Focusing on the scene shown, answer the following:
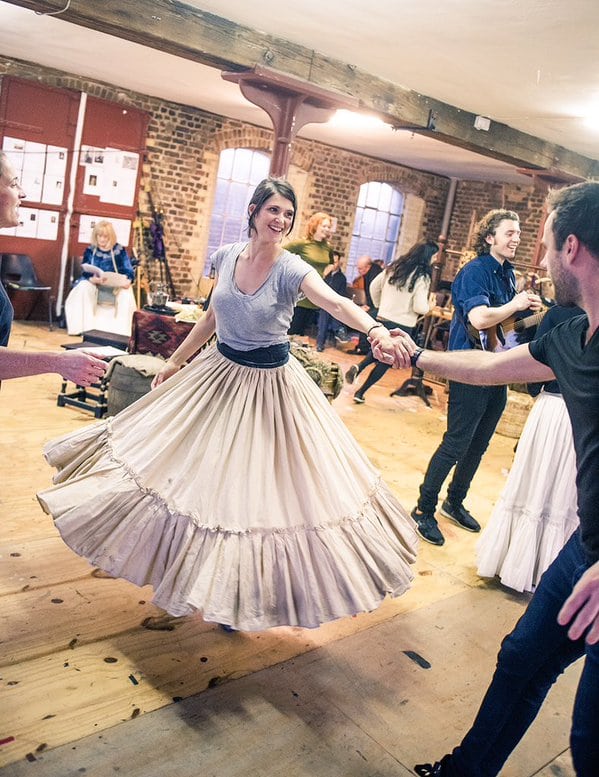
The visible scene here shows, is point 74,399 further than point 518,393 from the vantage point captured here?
No

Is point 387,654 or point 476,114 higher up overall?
point 476,114

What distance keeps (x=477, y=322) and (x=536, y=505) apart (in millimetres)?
933

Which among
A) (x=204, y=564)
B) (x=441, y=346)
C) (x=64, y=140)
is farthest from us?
(x=441, y=346)

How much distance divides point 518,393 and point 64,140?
20.4 feet

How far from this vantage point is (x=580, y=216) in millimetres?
1728

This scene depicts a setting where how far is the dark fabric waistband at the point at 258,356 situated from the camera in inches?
106

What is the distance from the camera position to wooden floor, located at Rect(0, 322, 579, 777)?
214 centimetres

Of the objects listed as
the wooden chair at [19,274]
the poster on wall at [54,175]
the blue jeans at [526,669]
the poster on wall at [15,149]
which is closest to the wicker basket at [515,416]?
the wooden chair at [19,274]

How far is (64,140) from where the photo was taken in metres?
9.12

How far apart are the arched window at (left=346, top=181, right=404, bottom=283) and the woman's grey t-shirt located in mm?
10640

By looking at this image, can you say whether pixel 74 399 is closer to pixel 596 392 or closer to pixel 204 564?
pixel 204 564

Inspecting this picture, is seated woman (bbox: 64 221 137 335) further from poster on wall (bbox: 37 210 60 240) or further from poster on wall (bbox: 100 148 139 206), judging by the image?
poster on wall (bbox: 100 148 139 206)

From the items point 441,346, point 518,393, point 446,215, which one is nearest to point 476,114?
point 518,393

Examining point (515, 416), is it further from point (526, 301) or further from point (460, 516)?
point (526, 301)
